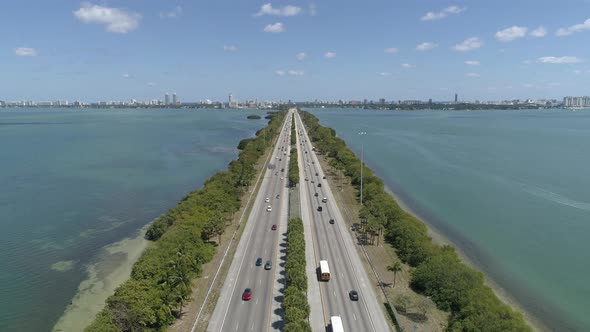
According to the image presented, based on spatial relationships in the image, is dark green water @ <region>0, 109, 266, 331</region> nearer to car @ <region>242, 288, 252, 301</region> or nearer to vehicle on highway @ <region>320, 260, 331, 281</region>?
car @ <region>242, 288, 252, 301</region>

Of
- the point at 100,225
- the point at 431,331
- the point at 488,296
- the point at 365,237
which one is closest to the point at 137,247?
the point at 100,225

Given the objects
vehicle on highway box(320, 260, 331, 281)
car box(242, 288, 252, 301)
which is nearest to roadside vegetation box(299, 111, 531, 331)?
vehicle on highway box(320, 260, 331, 281)

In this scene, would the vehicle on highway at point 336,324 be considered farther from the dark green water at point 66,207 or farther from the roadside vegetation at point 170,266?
the dark green water at point 66,207

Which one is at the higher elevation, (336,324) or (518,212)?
(336,324)

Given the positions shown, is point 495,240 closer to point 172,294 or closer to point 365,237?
point 365,237

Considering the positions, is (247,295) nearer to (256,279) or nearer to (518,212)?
(256,279)

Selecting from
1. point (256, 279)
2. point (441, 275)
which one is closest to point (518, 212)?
point (441, 275)
